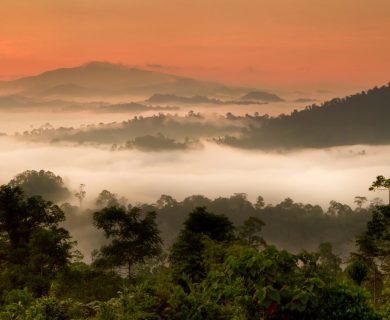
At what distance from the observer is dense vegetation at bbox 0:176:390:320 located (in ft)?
48.9

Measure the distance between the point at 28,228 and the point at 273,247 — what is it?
24.7 metres

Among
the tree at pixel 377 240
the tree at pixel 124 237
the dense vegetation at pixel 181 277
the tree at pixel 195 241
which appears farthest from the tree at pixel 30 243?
the tree at pixel 377 240

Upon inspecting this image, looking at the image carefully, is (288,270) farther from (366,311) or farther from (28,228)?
(28,228)

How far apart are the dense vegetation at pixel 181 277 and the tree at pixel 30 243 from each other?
65mm

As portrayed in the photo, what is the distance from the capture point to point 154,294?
695 inches

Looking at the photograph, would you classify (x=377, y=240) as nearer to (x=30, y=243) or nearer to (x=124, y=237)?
(x=124, y=237)

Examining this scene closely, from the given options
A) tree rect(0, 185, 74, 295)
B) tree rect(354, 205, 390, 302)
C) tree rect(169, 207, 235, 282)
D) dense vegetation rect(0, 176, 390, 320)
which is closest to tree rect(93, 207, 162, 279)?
dense vegetation rect(0, 176, 390, 320)

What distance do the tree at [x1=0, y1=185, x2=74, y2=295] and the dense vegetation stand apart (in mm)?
65

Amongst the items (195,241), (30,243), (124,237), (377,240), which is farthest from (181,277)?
(377,240)

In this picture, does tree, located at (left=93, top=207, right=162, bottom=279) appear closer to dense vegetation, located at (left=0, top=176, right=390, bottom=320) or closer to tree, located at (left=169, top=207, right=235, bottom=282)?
dense vegetation, located at (left=0, top=176, right=390, bottom=320)

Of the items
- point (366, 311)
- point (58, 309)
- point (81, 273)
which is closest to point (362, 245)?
point (81, 273)

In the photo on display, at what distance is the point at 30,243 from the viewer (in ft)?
110

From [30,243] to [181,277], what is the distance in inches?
451

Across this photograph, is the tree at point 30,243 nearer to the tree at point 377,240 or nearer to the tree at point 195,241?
the tree at point 195,241
